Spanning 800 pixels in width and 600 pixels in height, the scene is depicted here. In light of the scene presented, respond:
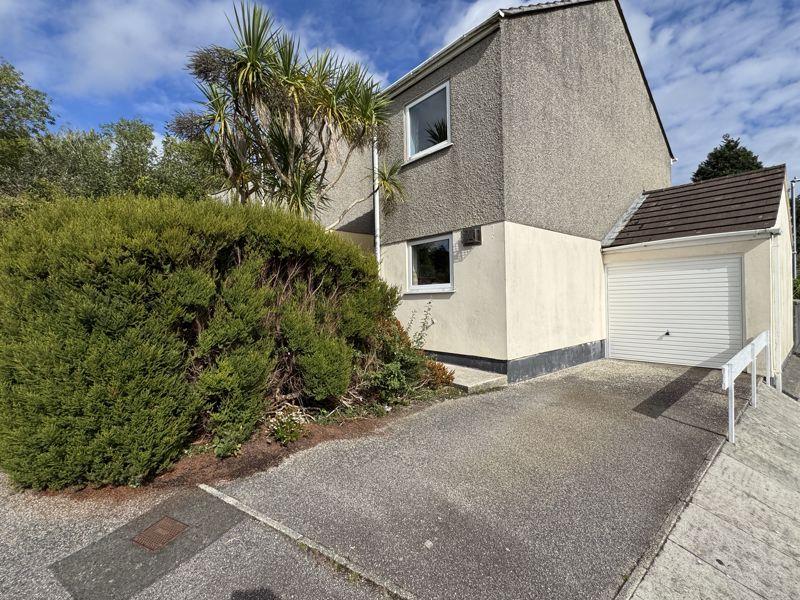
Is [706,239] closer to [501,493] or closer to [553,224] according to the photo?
[553,224]

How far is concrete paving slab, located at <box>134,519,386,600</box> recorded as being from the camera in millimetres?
2100

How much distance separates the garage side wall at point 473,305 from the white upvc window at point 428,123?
214 cm

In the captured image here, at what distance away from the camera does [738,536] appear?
286 cm

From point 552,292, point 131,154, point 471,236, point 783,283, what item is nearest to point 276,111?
point 471,236

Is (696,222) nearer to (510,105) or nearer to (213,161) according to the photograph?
(510,105)

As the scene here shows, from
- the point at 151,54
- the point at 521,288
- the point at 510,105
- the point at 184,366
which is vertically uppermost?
the point at 151,54

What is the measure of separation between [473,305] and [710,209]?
5.78 m

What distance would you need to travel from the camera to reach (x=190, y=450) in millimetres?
3654

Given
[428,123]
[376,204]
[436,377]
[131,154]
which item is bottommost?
[436,377]

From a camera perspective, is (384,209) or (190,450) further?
(384,209)

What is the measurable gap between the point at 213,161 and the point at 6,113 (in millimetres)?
16946

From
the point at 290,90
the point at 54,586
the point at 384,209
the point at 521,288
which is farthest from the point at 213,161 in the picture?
the point at 54,586

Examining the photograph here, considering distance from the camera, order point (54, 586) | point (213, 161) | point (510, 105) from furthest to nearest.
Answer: point (213, 161) → point (510, 105) → point (54, 586)

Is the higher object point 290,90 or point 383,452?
point 290,90
